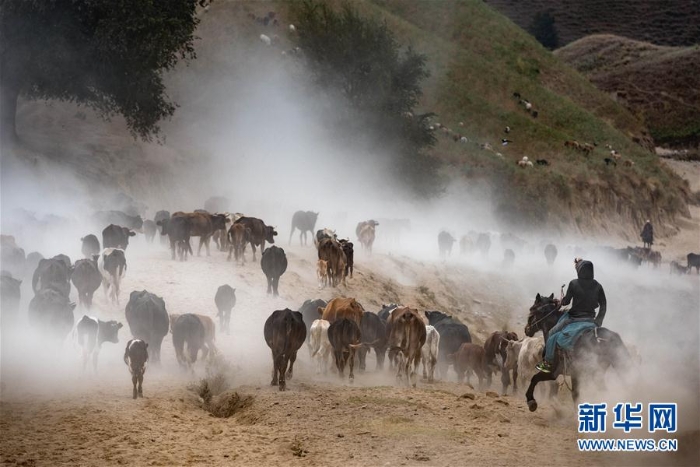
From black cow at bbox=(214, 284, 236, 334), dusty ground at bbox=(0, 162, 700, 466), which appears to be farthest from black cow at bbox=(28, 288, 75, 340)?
black cow at bbox=(214, 284, 236, 334)

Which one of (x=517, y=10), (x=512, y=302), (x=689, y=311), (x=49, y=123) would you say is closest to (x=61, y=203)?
(x=49, y=123)

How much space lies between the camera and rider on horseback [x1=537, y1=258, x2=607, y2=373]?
16484 mm

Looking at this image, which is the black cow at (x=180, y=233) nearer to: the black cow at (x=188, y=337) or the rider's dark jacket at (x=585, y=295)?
the black cow at (x=188, y=337)

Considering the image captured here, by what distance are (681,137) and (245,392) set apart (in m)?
109

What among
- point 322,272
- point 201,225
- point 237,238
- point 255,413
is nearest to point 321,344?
point 255,413

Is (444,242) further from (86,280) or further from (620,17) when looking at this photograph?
(620,17)

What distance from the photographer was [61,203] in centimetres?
4197

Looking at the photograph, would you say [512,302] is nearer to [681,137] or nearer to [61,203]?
[61,203]

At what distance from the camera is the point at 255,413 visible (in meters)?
16.9

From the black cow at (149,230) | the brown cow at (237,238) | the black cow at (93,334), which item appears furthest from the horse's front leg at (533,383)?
the black cow at (149,230)

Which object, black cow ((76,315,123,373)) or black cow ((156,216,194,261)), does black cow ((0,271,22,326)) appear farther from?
black cow ((156,216,194,261))

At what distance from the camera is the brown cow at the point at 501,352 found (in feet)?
72.4

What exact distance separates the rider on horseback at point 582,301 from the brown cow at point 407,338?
4.90 metres

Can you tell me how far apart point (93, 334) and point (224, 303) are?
5.18m
